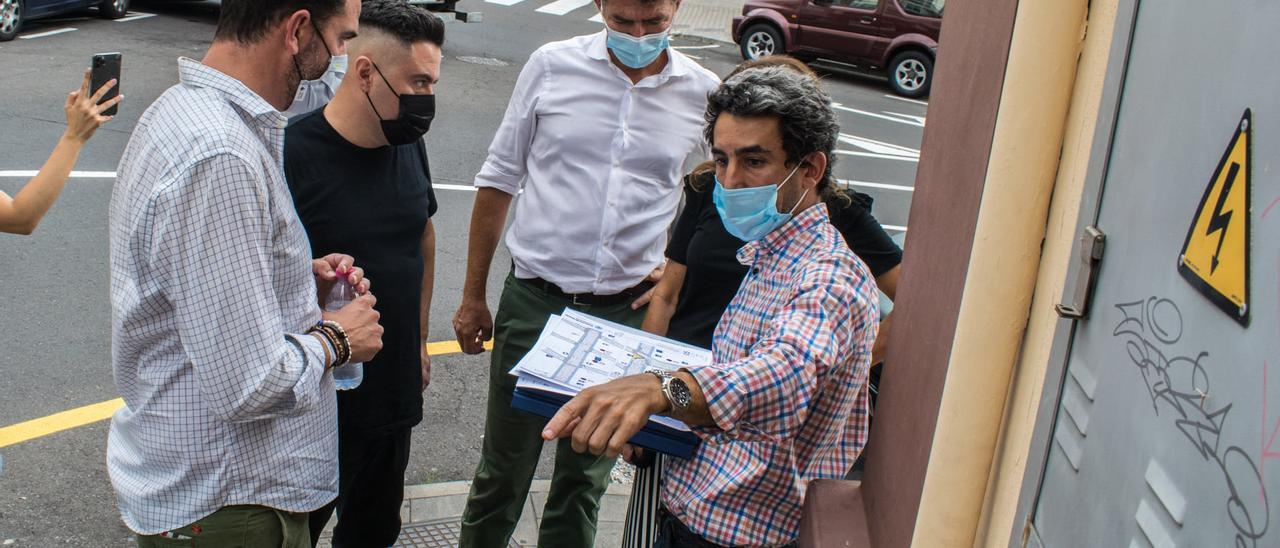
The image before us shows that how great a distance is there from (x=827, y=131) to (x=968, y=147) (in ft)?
1.61

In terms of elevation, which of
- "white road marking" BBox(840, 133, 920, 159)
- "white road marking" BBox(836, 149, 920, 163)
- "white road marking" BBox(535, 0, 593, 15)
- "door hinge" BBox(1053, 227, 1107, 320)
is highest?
"white road marking" BBox(535, 0, 593, 15)

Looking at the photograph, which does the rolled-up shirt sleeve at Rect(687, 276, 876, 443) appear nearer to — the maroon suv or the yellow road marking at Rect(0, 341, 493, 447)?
the yellow road marking at Rect(0, 341, 493, 447)

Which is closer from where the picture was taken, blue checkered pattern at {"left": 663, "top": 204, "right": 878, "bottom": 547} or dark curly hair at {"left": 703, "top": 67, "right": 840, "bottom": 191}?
blue checkered pattern at {"left": 663, "top": 204, "right": 878, "bottom": 547}

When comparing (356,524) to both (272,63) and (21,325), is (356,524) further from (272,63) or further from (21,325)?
(21,325)

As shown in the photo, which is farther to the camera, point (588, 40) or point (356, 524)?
point (588, 40)

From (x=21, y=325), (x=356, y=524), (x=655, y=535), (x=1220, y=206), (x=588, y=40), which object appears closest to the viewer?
(x=1220, y=206)

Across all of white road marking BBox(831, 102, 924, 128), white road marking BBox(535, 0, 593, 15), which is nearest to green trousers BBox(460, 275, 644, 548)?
white road marking BBox(831, 102, 924, 128)

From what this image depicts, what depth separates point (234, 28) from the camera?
2.26m

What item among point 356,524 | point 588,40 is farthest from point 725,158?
point 356,524

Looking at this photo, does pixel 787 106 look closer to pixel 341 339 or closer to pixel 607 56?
pixel 341 339

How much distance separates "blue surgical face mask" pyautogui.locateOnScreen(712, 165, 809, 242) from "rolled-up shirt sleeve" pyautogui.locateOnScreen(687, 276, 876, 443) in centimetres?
40

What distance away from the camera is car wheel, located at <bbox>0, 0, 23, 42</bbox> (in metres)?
11.8

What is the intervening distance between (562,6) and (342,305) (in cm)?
1922

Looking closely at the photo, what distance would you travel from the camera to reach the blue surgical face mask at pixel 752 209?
2408mm
